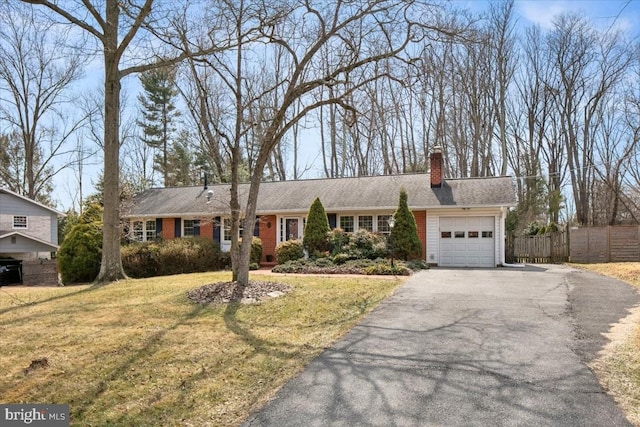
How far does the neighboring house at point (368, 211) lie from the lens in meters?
17.1

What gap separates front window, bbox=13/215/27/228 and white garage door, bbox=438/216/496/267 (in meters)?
23.3

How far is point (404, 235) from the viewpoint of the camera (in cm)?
1647

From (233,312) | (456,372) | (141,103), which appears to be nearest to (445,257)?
(233,312)

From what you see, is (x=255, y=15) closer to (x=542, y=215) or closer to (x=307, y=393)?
(x=307, y=393)

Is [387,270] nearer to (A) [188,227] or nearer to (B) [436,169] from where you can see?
(B) [436,169]

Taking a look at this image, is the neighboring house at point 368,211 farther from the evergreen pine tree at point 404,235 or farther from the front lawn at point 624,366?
the front lawn at point 624,366

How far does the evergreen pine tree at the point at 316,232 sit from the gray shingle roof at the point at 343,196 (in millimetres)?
1269

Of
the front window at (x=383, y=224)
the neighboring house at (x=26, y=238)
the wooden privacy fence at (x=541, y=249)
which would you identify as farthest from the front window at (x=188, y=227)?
the wooden privacy fence at (x=541, y=249)

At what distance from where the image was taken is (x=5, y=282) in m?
18.5

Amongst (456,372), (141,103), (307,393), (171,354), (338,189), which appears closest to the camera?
(307,393)

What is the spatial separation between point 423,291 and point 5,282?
18146 mm

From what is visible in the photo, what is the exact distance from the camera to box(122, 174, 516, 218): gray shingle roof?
17609 mm

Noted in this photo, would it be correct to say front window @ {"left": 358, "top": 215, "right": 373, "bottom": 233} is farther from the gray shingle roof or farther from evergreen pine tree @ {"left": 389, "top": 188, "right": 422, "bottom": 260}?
evergreen pine tree @ {"left": 389, "top": 188, "right": 422, "bottom": 260}

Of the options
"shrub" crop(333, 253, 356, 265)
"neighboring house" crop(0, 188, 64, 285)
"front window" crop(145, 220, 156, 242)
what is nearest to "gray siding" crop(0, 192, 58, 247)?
"neighboring house" crop(0, 188, 64, 285)
